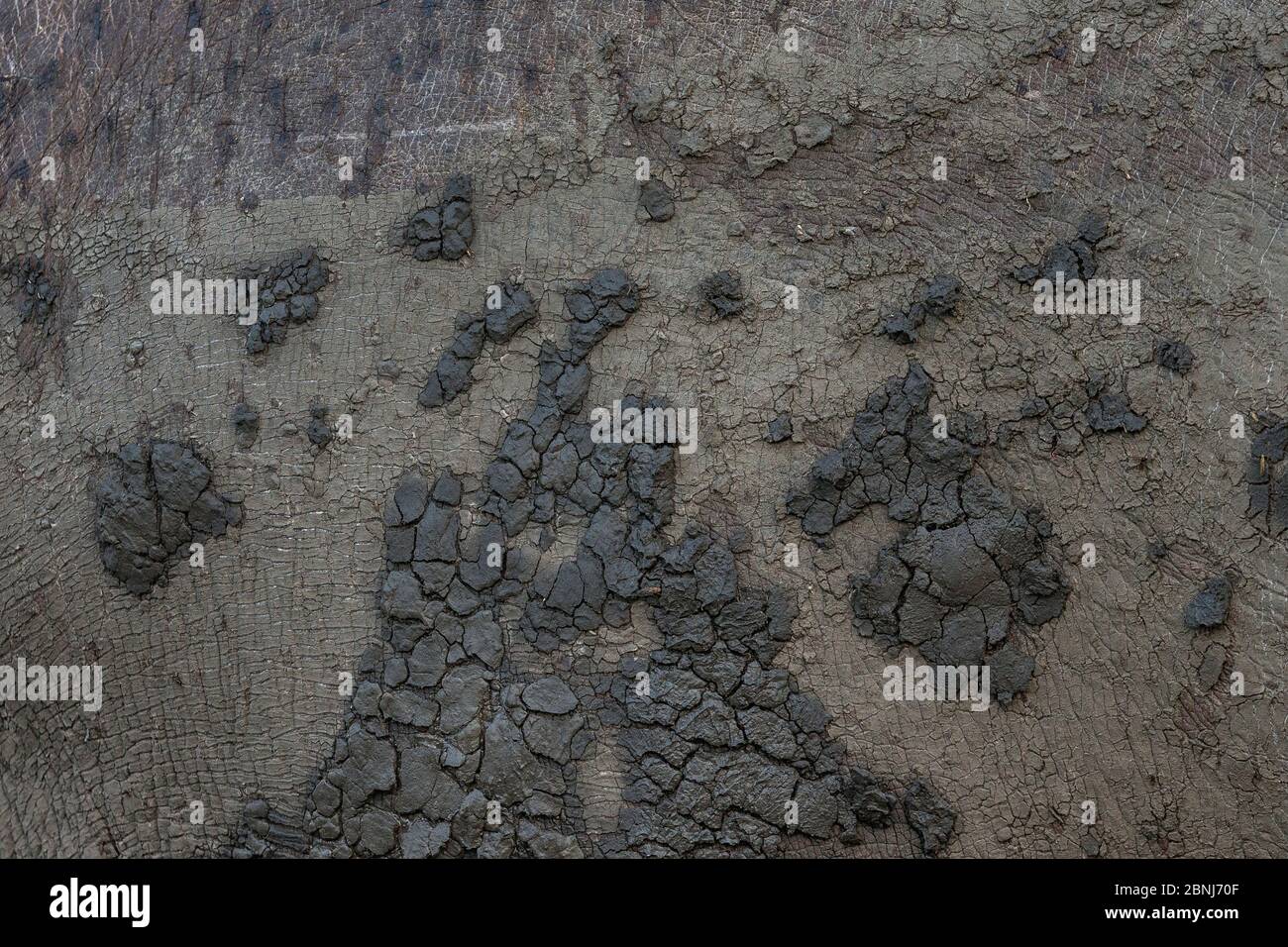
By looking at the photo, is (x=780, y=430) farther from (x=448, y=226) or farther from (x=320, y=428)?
(x=320, y=428)

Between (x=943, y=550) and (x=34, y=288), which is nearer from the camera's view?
(x=943, y=550)

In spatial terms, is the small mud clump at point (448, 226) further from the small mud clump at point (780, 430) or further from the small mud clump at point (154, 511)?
the small mud clump at point (780, 430)

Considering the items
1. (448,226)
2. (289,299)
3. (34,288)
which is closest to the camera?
(448,226)

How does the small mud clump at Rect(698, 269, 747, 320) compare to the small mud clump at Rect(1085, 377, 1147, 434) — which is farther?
the small mud clump at Rect(698, 269, 747, 320)

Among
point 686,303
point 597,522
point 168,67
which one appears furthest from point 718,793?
point 168,67

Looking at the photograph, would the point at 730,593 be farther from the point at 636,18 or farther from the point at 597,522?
the point at 636,18

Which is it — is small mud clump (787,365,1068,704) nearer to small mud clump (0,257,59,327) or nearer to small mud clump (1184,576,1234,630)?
small mud clump (1184,576,1234,630)

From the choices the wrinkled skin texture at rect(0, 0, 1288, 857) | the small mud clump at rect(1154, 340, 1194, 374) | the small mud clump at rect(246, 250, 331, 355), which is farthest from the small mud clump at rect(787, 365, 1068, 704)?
the small mud clump at rect(246, 250, 331, 355)

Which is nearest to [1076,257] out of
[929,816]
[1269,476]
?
[1269,476]
